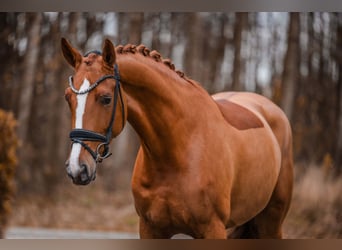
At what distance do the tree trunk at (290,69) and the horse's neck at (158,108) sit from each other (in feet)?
9.68

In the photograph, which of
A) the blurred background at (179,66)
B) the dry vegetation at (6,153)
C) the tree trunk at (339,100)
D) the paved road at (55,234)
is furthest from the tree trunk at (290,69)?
the dry vegetation at (6,153)

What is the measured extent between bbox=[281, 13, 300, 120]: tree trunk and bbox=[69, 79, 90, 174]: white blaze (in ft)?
11.4

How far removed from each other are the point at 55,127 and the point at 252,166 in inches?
129

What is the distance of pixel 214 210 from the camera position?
8.26 ft

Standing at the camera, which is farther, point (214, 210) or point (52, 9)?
point (52, 9)

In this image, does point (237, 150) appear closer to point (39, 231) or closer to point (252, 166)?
point (252, 166)

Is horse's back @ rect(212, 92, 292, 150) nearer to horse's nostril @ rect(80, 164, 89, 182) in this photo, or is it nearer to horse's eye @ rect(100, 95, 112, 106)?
horse's eye @ rect(100, 95, 112, 106)

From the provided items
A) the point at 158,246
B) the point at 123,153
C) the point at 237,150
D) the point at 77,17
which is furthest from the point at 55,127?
the point at 237,150

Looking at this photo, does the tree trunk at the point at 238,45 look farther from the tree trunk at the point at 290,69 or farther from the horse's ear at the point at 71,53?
the horse's ear at the point at 71,53

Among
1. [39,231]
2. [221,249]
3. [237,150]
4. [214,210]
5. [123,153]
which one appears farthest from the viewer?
[123,153]

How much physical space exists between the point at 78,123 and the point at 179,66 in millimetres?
3515

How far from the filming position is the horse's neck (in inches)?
95.2

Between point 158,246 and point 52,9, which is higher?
point 52,9

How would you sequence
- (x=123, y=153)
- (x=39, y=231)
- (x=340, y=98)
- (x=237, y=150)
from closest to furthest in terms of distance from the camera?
(x=237, y=150) < (x=39, y=231) < (x=340, y=98) < (x=123, y=153)
